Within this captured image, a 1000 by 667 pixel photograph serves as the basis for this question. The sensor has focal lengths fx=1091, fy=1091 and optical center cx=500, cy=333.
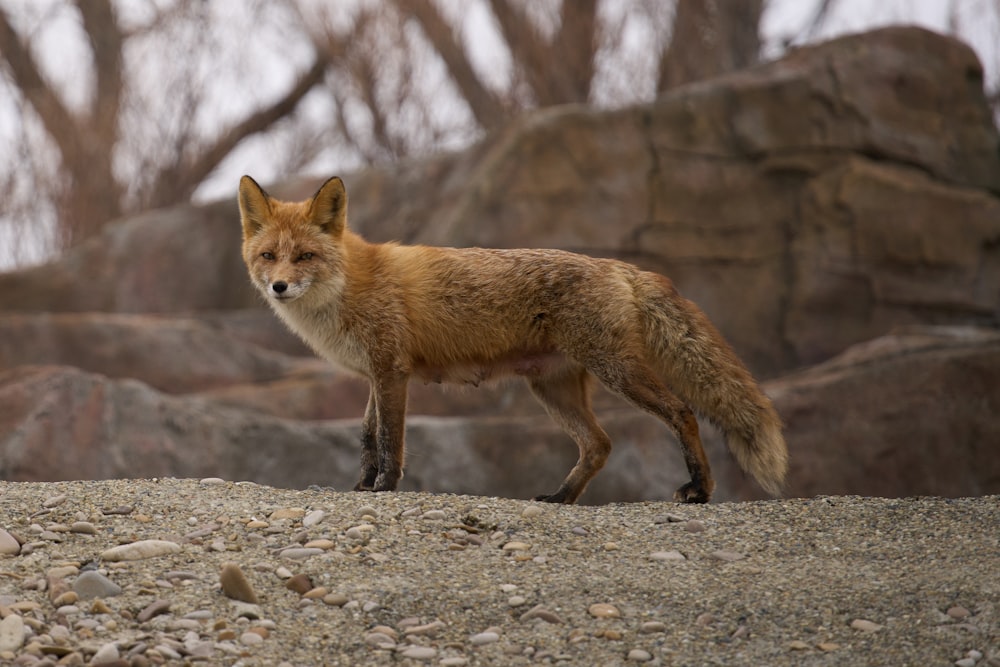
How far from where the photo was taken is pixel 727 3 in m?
13.1

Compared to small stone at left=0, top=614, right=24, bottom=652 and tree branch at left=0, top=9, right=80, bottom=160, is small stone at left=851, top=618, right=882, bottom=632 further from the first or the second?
tree branch at left=0, top=9, right=80, bottom=160

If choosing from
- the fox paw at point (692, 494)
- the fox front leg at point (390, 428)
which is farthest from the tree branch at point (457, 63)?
the fox paw at point (692, 494)

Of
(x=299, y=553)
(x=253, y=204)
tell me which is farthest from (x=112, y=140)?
(x=299, y=553)

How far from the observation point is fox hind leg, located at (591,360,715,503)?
4.70 meters

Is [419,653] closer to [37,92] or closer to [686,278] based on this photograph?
[686,278]

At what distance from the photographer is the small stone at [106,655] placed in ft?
9.50

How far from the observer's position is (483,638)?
314cm

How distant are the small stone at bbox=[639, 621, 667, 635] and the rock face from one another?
A: 4850mm

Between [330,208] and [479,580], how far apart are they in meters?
2.21

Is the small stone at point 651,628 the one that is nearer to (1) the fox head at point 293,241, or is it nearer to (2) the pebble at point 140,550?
(2) the pebble at point 140,550

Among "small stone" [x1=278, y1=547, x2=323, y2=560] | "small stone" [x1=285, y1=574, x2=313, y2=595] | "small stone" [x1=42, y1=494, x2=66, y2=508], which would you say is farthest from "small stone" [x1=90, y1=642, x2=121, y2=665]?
"small stone" [x1=42, y1=494, x2=66, y2=508]

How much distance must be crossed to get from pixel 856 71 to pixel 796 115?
838 mm

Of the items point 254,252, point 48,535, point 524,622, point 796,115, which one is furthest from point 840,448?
point 48,535

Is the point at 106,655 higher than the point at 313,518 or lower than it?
lower
